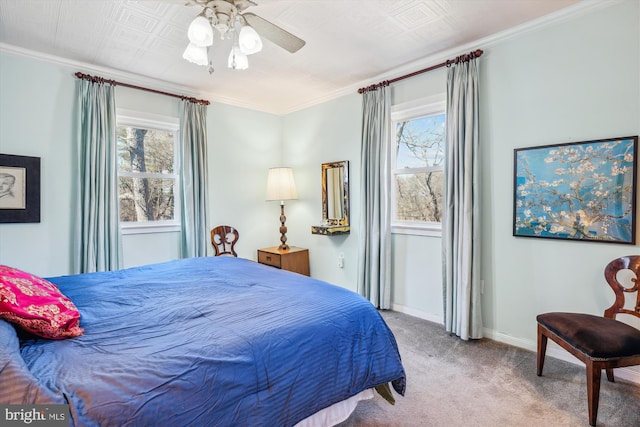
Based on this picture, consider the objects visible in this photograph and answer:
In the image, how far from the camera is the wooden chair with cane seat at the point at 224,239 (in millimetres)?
4105

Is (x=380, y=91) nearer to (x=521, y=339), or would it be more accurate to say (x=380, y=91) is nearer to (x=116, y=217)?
(x=521, y=339)

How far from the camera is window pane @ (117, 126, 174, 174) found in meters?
3.65

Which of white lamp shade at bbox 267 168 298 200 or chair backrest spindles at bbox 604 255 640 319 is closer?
chair backrest spindles at bbox 604 255 640 319

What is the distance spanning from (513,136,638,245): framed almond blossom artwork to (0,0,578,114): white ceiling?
1086 mm

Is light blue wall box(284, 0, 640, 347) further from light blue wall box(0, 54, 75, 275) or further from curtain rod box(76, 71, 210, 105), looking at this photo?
light blue wall box(0, 54, 75, 275)

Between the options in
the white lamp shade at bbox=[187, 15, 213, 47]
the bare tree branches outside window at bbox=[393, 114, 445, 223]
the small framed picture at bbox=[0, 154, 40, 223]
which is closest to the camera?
the white lamp shade at bbox=[187, 15, 213, 47]

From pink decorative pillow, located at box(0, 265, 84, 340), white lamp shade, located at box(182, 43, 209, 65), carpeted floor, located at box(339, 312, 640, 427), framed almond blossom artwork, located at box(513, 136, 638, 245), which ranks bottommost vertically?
carpeted floor, located at box(339, 312, 640, 427)

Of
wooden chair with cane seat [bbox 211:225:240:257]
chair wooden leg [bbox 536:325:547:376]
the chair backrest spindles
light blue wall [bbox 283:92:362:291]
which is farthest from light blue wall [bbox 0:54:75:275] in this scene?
the chair backrest spindles

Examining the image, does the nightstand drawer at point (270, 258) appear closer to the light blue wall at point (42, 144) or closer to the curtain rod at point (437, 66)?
the light blue wall at point (42, 144)

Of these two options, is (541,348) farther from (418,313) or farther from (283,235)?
(283,235)

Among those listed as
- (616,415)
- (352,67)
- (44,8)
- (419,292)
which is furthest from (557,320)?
(44,8)

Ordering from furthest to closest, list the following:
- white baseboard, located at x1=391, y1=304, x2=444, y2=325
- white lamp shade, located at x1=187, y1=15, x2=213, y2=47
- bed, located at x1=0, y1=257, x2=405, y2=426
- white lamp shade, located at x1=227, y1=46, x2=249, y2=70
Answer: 1. white baseboard, located at x1=391, y1=304, x2=444, y2=325
2. white lamp shade, located at x1=227, y1=46, x2=249, y2=70
3. white lamp shade, located at x1=187, y1=15, x2=213, y2=47
4. bed, located at x1=0, y1=257, x2=405, y2=426

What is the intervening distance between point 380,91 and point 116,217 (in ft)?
10.3

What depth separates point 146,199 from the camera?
Answer: 3.79 metres
